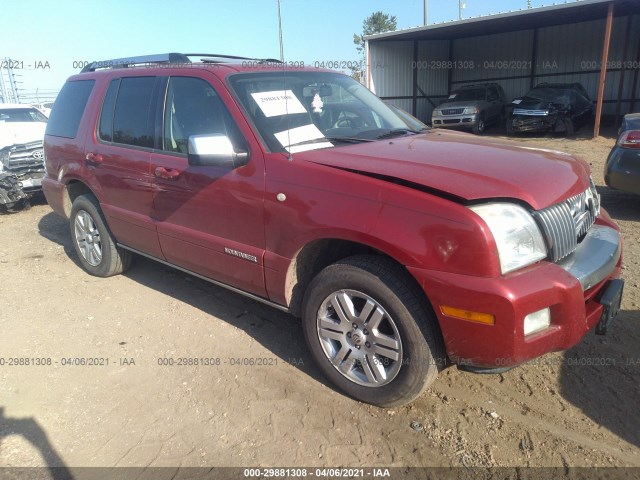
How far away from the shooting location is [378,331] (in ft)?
8.80

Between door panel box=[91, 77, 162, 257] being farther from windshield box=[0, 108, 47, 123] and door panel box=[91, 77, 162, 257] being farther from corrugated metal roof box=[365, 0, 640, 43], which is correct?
corrugated metal roof box=[365, 0, 640, 43]

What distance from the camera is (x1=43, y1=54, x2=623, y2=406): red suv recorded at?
90.9 inches

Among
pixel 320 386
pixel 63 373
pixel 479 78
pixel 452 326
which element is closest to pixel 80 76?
pixel 63 373

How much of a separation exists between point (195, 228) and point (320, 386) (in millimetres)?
1436

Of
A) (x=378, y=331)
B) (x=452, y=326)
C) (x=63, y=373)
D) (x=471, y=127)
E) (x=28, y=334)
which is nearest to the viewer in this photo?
(x=452, y=326)

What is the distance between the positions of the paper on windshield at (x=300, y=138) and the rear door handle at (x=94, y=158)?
2110 millimetres

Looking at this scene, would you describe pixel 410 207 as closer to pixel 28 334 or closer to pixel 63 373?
pixel 63 373

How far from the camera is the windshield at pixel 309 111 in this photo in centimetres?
315

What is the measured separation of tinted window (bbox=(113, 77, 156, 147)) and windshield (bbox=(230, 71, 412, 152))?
100 cm

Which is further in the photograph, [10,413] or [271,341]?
[271,341]

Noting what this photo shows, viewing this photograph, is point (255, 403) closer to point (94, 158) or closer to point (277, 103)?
point (277, 103)

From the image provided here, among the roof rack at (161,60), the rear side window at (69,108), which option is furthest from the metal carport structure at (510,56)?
the rear side window at (69,108)

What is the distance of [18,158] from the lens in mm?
8320

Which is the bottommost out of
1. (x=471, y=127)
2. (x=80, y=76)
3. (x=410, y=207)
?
(x=471, y=127)
